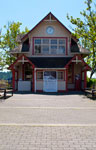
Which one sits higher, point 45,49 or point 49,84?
point 45,49

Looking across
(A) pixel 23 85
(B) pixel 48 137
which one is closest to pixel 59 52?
(A) pixel 23 85

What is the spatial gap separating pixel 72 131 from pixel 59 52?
57.3ft

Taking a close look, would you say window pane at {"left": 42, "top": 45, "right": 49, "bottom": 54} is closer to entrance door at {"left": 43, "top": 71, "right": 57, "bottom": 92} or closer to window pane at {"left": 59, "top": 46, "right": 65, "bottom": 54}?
window pane at {"left": 59, "top": 46, "right": 65, "bottom": 54}

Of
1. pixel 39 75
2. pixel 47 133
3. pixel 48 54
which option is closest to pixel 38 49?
pixel 48 54

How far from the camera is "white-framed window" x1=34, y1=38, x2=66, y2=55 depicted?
22.7m

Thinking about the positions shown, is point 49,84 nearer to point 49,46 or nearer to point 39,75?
point 39,75

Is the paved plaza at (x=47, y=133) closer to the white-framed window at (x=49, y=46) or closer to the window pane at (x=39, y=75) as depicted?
the window pane at (x=39, y=75)

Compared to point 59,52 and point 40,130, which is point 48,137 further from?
point 59,52

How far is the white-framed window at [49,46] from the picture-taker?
22688 mm

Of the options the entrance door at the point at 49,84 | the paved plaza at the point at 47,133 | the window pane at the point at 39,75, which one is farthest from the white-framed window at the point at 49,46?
the paved plaza at the point at 47,133

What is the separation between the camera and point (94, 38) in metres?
20.3

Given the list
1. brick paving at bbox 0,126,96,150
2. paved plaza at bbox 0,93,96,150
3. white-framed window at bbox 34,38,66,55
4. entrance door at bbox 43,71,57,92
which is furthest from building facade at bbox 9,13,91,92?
brick paving at bbox 0,126,96,150

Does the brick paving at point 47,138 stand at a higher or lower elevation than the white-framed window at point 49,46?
lower

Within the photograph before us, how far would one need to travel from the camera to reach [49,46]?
22.7 metres
